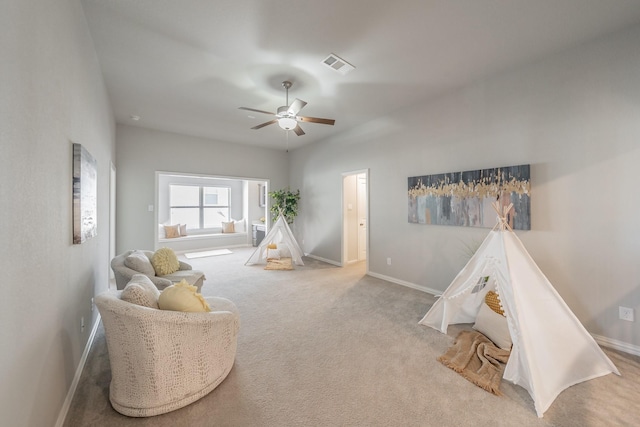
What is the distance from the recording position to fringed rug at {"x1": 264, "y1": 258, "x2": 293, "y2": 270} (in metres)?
5.18

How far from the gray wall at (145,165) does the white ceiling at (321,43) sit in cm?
144

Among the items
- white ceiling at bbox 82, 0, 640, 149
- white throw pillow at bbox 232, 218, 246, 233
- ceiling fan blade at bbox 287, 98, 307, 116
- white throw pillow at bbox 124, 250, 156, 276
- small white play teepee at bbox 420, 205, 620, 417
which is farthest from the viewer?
white throw pillow at bbox 232, 218, 246, 233

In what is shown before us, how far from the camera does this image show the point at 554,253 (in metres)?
2.69

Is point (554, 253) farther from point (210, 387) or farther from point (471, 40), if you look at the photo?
point (210, 387)

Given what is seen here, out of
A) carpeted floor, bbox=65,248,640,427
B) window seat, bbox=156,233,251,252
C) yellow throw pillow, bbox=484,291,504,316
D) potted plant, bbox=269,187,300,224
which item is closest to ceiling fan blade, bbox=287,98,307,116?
carpeted floor, bbox=65,248,640,427

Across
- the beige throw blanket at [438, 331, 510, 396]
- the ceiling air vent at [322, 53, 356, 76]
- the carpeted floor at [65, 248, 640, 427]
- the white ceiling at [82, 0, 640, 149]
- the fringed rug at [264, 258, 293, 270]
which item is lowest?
the carpeted floor at [65, 248, 640, 427]

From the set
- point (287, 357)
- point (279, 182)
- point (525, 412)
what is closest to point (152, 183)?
point (279, 182)

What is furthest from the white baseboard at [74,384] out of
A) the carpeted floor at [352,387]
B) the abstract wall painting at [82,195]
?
the abstract wall painting at [82,195]

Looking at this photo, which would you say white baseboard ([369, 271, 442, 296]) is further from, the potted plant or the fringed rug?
the potted plant

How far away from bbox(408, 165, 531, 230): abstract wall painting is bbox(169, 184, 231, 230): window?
720cm

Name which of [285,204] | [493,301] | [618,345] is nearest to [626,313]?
[618,345]

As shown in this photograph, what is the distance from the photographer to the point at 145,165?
5.15 metres

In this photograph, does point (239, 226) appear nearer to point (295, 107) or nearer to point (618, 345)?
point (295, 107)

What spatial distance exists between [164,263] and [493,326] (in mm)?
3684
